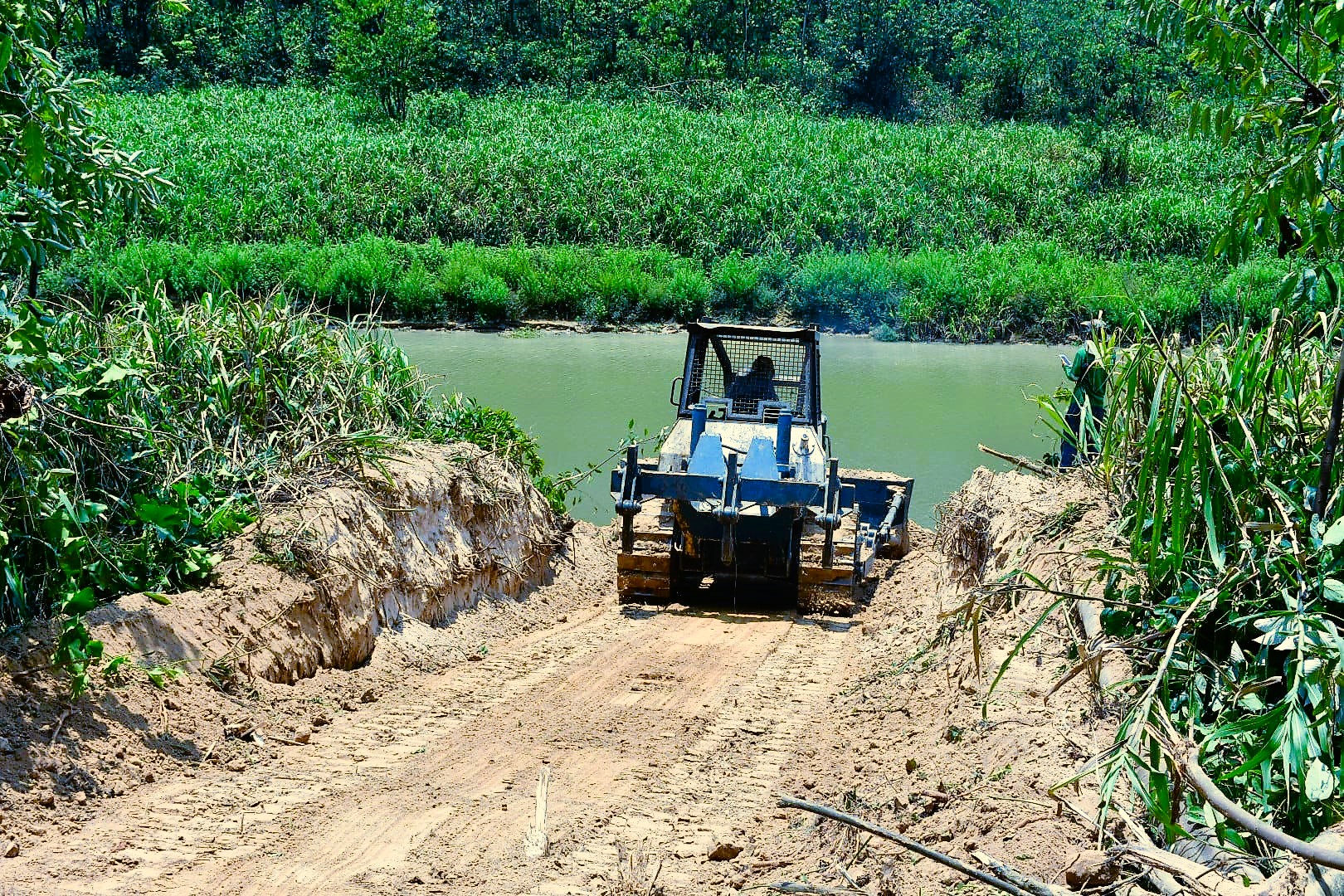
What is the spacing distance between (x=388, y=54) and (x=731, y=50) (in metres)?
15.9

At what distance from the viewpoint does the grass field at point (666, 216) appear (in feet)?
79.7

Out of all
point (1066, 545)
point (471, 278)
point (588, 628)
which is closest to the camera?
point (1066, 545)

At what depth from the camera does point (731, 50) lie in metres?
50.6

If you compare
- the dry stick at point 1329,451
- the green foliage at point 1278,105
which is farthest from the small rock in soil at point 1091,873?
the green foliage at point 1278,105

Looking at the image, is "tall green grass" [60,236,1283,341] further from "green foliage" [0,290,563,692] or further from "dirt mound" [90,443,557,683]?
"green foliage" [0,290,563,692]

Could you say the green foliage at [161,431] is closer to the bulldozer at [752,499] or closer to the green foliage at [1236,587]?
the bulldozer at [752,499]

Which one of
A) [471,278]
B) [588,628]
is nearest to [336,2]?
[471,278]

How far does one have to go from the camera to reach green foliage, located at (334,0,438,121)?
40188 mm

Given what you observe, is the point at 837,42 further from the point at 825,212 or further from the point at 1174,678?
the point at 1174,678

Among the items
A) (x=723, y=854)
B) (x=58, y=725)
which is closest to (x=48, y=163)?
(x=58, y=725)

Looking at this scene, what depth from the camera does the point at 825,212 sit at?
103 ft

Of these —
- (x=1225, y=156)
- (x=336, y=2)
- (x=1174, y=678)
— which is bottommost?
(x=1174, y=678)

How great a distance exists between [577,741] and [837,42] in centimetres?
4626

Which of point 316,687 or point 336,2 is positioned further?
point 336,2
